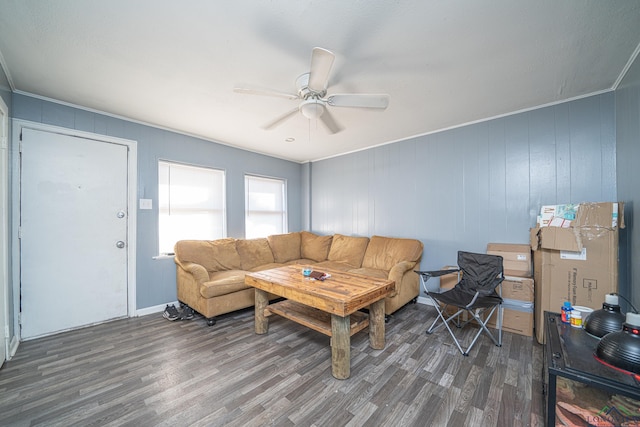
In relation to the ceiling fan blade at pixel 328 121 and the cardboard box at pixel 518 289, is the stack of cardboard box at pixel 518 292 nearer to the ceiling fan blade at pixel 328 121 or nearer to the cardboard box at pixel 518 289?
the cardboard box at pixel 518 289

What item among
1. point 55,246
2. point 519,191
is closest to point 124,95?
point 55,246

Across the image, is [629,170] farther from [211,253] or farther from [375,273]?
[211,253]

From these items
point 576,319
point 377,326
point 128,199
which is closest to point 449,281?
point 377,326

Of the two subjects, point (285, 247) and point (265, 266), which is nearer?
point (265, 266)

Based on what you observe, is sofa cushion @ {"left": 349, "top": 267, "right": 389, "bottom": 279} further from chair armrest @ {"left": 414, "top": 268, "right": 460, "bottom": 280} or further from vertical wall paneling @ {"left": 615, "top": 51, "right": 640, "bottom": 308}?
vertical wall paneling @ {"left": 615, "top": 51, "right": 640, "bottom": 308}

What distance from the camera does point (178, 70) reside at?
2.04m

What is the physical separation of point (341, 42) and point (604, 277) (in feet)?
9.60

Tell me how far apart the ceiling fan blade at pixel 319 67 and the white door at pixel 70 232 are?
275 centimetres

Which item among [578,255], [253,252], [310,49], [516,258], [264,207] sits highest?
[310,49]

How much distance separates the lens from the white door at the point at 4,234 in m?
2.02

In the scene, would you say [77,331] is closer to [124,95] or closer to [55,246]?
[55,246]

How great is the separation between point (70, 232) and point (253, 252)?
7.04 feet

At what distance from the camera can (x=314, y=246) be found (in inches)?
177

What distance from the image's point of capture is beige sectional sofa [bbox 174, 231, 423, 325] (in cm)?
290
